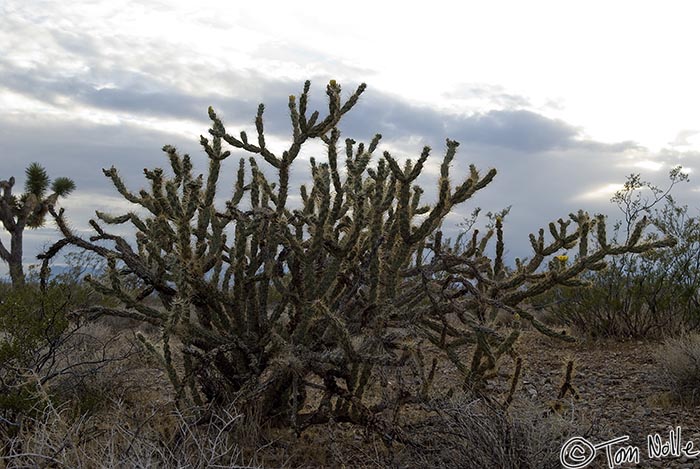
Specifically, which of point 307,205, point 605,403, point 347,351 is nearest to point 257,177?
point 307,205

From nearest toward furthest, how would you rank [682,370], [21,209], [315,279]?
[315,279] < [682,370] < [21,209]

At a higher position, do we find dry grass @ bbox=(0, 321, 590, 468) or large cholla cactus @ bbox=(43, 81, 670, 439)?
large cholla cactus @ bbox=(43, 81, 670, 439)

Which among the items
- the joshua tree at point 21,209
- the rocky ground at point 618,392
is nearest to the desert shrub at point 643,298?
the rocky ground at point 618,392

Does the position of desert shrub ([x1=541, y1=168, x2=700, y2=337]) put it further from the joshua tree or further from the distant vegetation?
the joshua tree

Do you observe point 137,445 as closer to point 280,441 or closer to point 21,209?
point 280,441

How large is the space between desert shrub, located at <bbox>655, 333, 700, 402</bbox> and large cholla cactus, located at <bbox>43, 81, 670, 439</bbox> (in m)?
2.23

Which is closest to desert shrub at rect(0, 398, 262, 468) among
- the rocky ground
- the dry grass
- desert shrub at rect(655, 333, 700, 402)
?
the dry grass

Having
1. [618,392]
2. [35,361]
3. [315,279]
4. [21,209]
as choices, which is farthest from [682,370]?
[21,209]

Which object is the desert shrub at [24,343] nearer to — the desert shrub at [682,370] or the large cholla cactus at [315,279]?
the large cholla cactus at [315,279]

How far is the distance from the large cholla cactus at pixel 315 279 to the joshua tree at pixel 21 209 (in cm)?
1557

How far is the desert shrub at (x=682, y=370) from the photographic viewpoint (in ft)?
22.2

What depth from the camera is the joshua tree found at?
65.9 feet

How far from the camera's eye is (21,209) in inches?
810

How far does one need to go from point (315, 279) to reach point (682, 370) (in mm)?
4085
